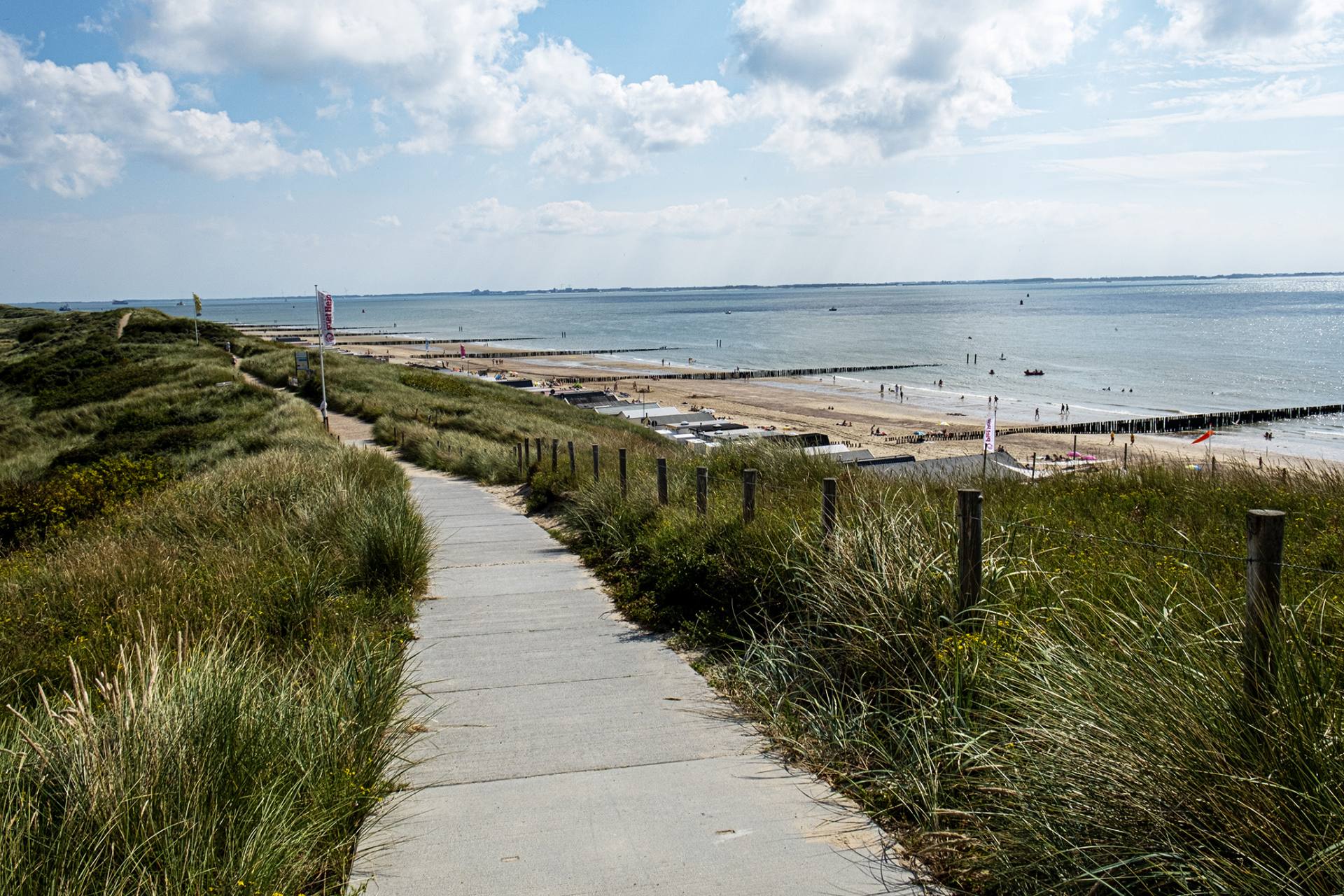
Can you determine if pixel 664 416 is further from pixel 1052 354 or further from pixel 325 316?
pixel 1052 354

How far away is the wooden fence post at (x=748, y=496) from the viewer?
315 inches

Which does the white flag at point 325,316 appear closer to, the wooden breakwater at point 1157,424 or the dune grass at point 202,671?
the dune grass at point 202,671

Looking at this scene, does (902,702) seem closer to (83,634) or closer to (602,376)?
(83,634)

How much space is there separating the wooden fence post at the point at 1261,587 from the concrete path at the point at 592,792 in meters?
1.56

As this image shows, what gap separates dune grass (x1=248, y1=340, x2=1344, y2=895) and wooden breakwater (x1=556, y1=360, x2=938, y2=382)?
67900 millimetres

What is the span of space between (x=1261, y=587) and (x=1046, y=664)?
3.11ft

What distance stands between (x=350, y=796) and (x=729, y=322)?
575ft

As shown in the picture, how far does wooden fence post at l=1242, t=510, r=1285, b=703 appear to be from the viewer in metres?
3.41

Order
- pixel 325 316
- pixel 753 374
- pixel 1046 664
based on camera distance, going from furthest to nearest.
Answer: pixel 753 374 < pixel 325 316 < pixel 1046 664

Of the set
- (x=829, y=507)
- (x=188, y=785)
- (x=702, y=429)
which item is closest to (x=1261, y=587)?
(x=829, y=507)

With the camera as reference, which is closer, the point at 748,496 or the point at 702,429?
the point at 748,496

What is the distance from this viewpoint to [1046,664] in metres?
4.12

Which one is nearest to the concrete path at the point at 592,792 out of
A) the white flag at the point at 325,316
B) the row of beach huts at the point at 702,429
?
the row of beach huts at the point at 702,429

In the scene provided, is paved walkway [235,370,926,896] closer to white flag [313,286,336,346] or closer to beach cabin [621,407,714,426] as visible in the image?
white flag [313,286,336,346]
